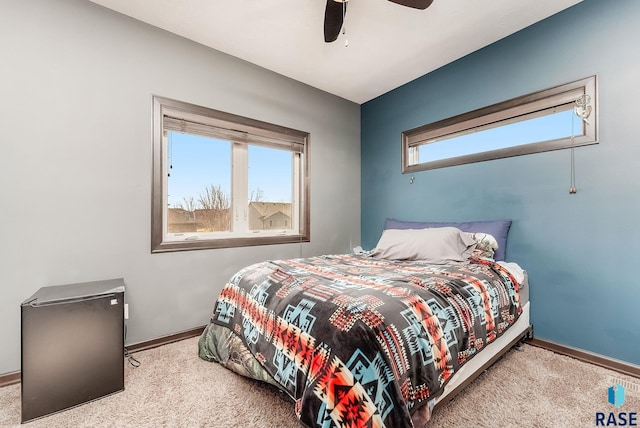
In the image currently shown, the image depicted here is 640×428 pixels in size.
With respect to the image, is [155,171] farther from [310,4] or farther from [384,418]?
[384,418]

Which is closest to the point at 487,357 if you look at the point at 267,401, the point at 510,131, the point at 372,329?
the point at 372,329

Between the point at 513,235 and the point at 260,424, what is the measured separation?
245 cm

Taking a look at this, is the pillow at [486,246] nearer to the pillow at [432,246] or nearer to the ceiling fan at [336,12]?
the pillow at [432,246]

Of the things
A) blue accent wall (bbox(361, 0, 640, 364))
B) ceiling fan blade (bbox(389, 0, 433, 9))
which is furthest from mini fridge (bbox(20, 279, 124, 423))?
blue accent wall (bbox(361, 0, 640, 364))

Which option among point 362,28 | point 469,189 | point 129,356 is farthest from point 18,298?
point 469,189

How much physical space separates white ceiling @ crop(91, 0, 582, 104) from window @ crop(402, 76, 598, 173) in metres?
0.63

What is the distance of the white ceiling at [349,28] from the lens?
85.1 inches

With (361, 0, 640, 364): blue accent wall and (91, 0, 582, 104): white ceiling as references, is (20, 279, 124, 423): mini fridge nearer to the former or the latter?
(91, 0, 582, 104): white ceiling

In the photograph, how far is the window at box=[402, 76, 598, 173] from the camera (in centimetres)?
217

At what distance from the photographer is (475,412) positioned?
1.50 metres

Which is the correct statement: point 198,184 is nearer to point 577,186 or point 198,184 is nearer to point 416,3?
point 416,3

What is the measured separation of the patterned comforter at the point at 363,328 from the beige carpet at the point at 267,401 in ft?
0.70

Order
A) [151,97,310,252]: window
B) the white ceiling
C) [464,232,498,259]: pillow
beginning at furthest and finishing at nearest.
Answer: [151,97,310,252]: window < [464,232,498,259]: pillow < the white ceiling

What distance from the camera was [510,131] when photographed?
8.57 ft
